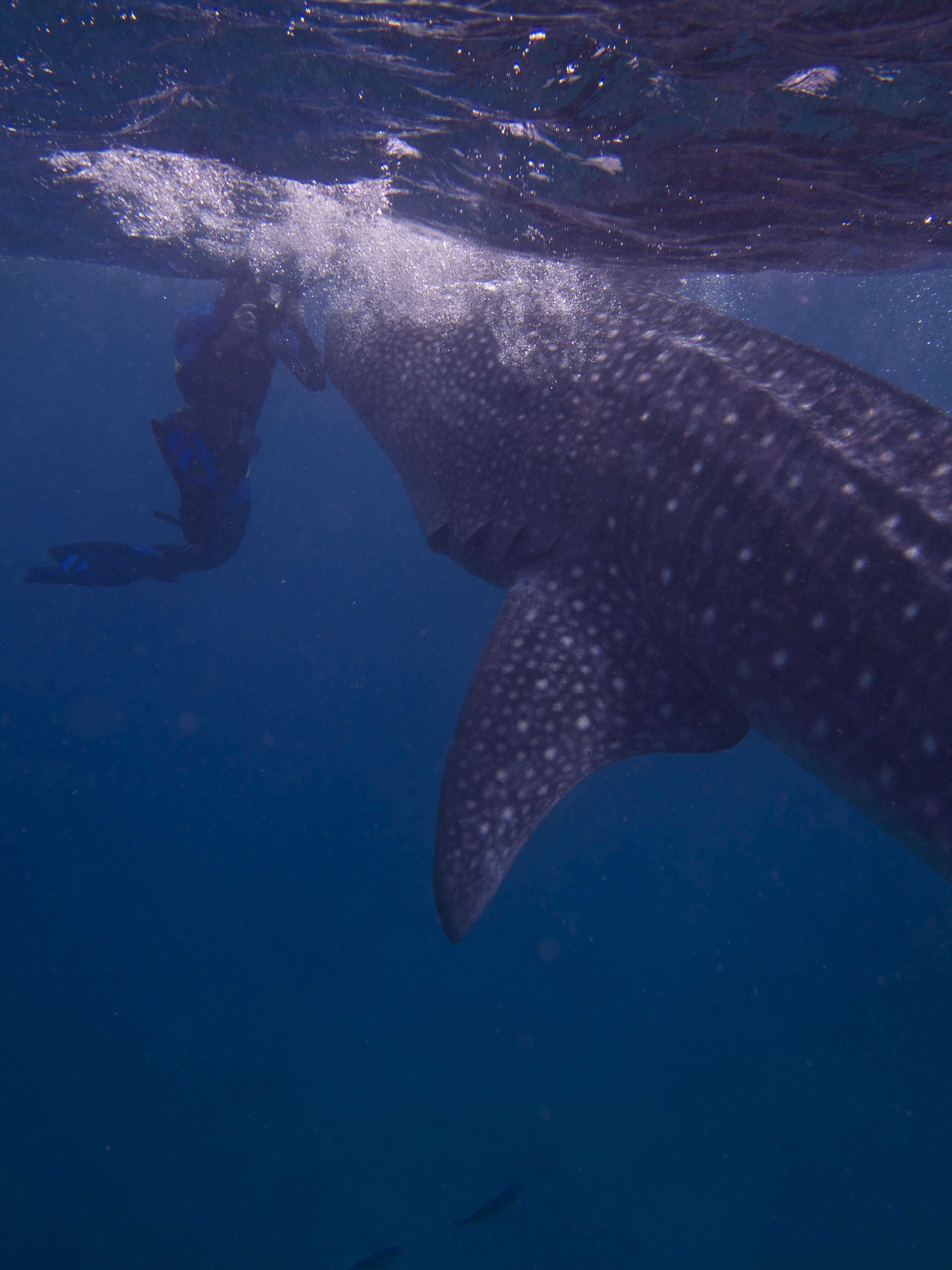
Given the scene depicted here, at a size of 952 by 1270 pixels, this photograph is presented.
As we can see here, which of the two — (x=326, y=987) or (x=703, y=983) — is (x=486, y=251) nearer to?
(x=326, y=987)

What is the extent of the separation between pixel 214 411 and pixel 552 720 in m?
7.36

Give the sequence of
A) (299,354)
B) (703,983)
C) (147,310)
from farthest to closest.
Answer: (147,310), (703,983), (299,354)

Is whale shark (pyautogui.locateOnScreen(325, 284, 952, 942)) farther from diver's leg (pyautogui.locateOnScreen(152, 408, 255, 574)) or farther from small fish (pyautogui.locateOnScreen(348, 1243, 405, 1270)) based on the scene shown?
small fish (pyautogui.locateOnScreen(348, 1243, 405, 1270))

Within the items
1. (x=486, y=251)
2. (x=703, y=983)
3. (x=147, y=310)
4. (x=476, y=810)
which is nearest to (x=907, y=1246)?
(x=703, y=983)

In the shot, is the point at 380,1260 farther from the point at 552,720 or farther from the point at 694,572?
the point at 694,572

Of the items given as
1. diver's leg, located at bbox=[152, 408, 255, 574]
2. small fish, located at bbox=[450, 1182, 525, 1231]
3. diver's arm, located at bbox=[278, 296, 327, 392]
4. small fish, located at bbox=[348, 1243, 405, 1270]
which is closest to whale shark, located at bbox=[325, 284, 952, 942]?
diver's arm, located at bbox=[278, 296, 327, 392]

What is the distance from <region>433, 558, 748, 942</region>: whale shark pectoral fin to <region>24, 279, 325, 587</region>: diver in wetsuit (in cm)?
589

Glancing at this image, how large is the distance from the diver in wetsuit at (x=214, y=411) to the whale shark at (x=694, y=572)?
191 inches

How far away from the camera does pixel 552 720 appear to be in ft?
10.3

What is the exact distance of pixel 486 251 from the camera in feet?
28.8

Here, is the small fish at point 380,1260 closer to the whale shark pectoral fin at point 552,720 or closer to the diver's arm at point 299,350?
the whale shark pectoral fin at point 552,720

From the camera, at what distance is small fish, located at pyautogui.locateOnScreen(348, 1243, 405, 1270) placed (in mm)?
8273

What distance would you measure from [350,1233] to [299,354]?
17.4m

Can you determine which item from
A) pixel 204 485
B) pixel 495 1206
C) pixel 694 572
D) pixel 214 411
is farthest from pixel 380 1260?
pixel 214 411
